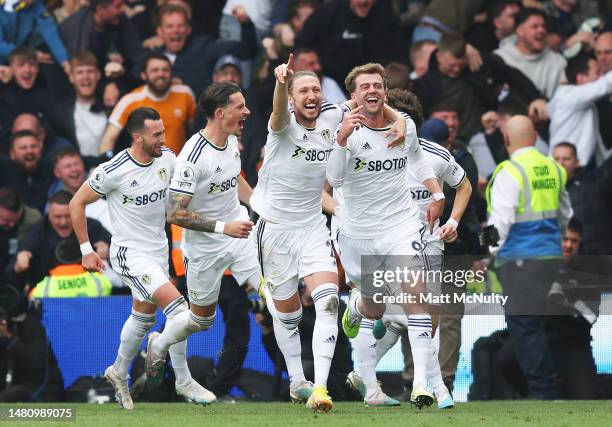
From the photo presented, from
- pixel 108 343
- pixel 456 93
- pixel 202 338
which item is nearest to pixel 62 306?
pixel 108 343

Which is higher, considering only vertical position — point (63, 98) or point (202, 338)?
point (63, 98)

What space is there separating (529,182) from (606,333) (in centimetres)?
162

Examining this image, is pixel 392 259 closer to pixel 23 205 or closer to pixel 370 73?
pixel 370 73

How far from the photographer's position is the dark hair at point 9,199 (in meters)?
15.2

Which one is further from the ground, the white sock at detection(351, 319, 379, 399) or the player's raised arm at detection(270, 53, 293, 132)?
the player's raised arm at detection(270, 53, 293, 132)

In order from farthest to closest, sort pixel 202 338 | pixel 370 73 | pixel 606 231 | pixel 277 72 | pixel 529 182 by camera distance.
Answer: pixel 606 231, pixel 202 338, pixel 529 182, pixel 370 73, pixel 277 72

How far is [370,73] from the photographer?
11008 millimetres

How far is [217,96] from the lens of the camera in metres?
11.7

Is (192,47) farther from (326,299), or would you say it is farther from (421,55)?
(326,299)

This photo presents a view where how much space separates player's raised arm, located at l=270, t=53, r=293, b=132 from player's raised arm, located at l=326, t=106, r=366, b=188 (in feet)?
1.48

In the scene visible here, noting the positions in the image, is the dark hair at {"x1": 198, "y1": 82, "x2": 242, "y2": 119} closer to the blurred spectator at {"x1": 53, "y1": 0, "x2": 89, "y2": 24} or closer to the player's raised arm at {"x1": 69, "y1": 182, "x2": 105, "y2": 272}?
the player's raised arm at {"x1": 69, "y1": 182, "x2": 105, "y2": 272}

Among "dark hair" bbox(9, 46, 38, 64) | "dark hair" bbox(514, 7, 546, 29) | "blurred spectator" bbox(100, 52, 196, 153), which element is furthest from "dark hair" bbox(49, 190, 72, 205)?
"dark hair" bbox(514, 7, 546, 29)

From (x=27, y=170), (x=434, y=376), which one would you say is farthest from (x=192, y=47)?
(x=434, y=376)

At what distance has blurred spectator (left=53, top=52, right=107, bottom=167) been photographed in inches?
643
